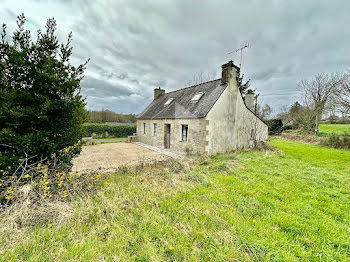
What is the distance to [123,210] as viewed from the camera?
3.12 m

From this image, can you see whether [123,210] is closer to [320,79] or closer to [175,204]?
[175,204]

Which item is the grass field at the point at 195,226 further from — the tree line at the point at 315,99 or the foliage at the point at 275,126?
the foliage at the point at 275,126

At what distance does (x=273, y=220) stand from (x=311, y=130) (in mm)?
26004

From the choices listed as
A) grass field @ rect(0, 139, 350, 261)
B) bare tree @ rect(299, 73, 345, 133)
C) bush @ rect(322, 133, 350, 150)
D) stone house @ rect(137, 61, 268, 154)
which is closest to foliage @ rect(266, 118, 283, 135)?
bare tree @ rect(299, 73, 345, 133)

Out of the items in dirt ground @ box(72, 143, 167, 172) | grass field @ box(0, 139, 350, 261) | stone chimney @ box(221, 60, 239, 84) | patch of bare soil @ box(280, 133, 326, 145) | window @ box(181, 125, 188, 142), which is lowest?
dirt ground @ box(72, 143, 167, 172)

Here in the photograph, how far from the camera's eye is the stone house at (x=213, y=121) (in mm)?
9260

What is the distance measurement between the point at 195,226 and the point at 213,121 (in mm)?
7377

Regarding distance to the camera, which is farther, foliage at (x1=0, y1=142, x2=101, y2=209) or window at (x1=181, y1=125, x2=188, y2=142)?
window at (x1=181, y1=125, x2=188, y2=142)

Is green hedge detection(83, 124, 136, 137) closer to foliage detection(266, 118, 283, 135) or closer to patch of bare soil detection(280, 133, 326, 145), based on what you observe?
foliage detection(266, 118, 283, 135)

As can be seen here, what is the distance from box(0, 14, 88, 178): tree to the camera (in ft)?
10.00

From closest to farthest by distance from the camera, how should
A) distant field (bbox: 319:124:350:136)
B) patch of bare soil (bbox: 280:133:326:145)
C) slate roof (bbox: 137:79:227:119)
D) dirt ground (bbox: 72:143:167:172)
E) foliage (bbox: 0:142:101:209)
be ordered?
foliage (bbox: 0:142:101:209) → dirt ground (bbox: 72:143:167:172) → slate roof (bbox: 137:79:227:119) → patch of bare soil (bbox: 280:133:326:145) → distant field (bbox: 319:124:350:136)

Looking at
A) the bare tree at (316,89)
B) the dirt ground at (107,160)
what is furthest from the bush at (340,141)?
the dirt ground at (107,160)

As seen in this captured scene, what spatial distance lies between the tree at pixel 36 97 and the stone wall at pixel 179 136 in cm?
685

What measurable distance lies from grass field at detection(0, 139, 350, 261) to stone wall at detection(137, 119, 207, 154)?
15.4 ft
